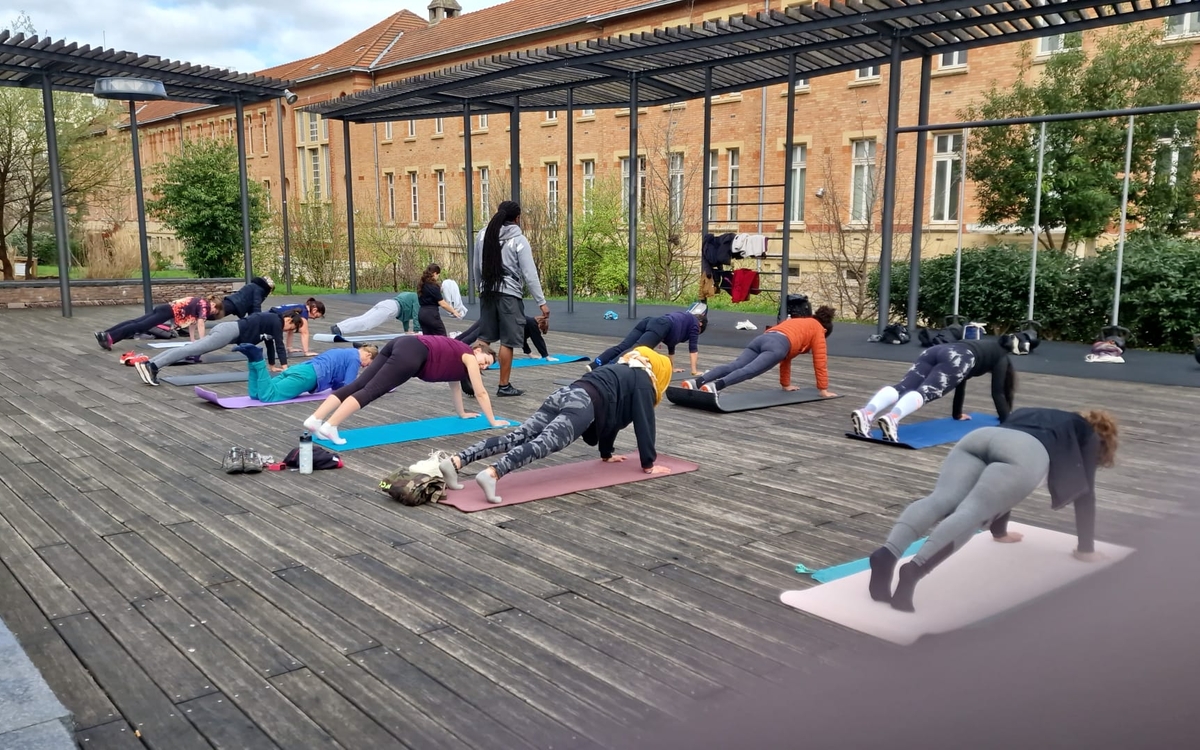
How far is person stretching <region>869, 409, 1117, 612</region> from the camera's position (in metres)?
3.54

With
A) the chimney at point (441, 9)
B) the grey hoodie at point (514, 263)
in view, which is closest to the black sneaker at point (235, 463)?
the grey hoodie at point (514, 263)

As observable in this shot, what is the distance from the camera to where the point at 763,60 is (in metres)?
13.3

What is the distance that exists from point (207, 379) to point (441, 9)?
34.6 metres

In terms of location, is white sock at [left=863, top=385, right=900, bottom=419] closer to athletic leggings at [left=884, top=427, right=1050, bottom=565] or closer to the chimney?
athletic leggings at [left=884, top=427, right=1050, bottom=565]

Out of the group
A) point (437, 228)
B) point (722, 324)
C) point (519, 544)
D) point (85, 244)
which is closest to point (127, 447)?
point (519, 544)

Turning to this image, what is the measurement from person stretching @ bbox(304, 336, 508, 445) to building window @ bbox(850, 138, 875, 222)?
58.0 feet

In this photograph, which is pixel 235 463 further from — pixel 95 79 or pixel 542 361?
pixel 95 79

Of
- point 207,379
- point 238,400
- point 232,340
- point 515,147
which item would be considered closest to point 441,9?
point 515,147

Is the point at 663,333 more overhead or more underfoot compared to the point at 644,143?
more underfoot

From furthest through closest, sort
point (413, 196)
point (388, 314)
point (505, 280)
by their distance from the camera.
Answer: point (413, 196) < point (388, 314) < point (505, 280)

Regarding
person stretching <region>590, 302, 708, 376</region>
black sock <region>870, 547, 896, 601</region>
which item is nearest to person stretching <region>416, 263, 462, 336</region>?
person stretching <region>590, 302, 708, 376</region>

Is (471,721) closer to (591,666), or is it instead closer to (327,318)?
(591,666)

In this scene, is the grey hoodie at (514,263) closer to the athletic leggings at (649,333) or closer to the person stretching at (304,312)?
the athletic leggings at (649,333)

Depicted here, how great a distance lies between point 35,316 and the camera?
16.7 m
